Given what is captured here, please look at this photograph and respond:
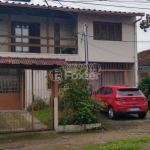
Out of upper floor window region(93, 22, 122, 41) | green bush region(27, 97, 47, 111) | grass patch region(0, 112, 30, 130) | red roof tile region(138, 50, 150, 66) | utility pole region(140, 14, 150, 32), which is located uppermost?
utility pole region(140, 14, 150, 32)

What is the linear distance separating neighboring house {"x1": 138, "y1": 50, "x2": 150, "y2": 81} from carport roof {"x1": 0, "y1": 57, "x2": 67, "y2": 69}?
38.4 feet

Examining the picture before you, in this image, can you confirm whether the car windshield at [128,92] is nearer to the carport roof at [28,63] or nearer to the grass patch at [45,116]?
the grass patch at [45,116]

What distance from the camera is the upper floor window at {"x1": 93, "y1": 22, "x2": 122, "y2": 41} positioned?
66.4 feet

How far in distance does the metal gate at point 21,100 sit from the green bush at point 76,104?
2.06 feet

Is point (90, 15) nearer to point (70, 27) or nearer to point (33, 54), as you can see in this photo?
point (70, 27)

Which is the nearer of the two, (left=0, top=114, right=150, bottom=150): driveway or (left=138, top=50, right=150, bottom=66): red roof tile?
(left=0, top=114, right=150, bottom=150): driveway

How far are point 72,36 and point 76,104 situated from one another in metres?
8.88

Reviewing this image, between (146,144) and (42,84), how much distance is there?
597 centimetres

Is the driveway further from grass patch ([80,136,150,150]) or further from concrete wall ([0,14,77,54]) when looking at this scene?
concrete wall ([0,14,77,54])

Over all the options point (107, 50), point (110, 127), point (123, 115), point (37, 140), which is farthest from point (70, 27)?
point (37, 140)

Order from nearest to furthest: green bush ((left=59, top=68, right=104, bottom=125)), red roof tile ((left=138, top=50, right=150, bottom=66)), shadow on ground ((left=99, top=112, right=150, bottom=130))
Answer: green bush ((left=59, top=68, right=104, bottom=125)) < shadow on ground ((left=99, top=112, right=150, bottom=130)) < red roof tile ((left=138, top=50, right=150, bottom=66))

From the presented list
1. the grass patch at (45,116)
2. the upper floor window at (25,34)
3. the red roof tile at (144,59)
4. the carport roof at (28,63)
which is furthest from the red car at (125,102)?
the red roof tile at (144,59)

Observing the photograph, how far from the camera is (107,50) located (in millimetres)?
20078

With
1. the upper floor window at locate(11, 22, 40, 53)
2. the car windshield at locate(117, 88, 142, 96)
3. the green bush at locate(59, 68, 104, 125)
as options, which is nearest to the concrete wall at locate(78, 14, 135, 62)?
the upper floor window at locate(11, 22, 40, 53)
